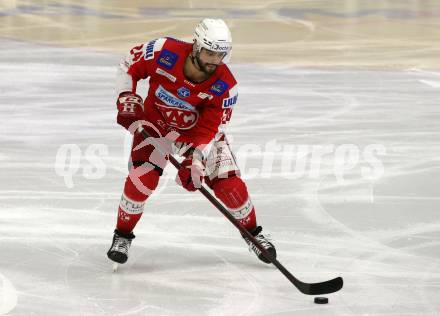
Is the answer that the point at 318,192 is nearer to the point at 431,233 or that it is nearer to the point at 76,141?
the point at 431,233

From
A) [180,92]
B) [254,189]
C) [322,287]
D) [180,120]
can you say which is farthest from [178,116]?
[254,189]

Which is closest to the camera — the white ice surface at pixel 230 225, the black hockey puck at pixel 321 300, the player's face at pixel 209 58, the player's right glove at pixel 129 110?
the black hockey puck at pixel 321 300

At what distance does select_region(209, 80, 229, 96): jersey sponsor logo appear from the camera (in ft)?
15.0

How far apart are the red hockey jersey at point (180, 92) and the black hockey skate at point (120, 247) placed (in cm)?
50

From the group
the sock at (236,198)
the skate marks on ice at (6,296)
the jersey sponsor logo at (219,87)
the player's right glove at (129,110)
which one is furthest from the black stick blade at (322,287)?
the skate marks on ice at (6,296)

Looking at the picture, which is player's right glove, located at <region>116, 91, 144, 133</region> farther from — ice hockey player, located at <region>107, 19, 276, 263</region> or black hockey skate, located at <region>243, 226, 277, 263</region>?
black hockey skate, located at <region>243, 226, 277, 263</region>

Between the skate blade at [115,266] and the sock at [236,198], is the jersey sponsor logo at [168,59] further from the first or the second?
the skate blade at [115,266]

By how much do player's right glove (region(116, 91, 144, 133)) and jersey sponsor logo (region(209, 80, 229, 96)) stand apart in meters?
0.32

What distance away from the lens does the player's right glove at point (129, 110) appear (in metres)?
4.56

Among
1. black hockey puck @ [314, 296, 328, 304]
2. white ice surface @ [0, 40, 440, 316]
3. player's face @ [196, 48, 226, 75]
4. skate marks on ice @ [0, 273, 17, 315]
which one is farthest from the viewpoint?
player's face @ [196, 48, 226, 75]

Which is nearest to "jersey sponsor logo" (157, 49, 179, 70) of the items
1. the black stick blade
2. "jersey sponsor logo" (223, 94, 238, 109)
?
"jersey sponsor logo" (223, 94, 238, 109)

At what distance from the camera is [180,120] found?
15.4 ft

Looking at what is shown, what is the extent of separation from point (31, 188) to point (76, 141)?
124cm

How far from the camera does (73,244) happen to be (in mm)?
4957
